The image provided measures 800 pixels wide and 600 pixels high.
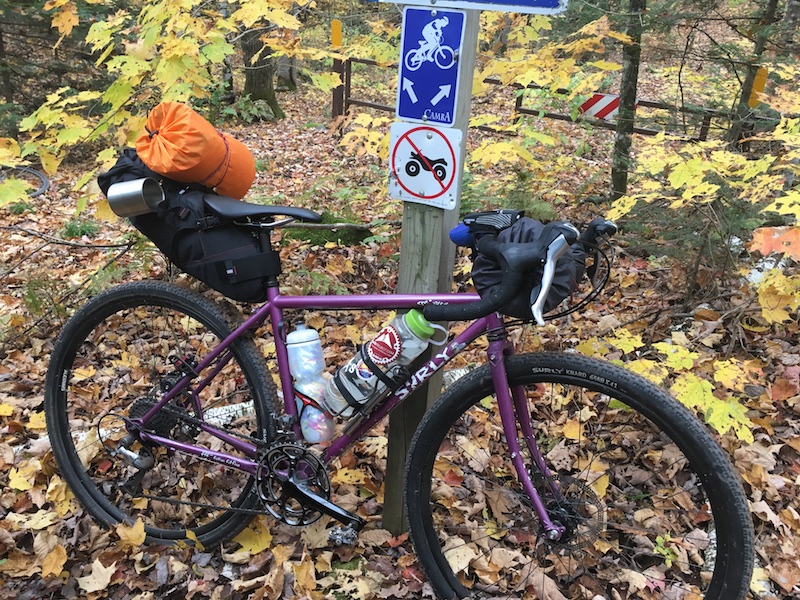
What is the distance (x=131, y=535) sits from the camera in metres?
2.48

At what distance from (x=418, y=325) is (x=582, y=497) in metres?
0.89

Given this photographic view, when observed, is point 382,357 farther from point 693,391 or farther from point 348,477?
point 693,391

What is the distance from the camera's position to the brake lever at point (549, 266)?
1552 mm

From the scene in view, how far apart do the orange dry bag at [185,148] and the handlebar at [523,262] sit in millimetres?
1147

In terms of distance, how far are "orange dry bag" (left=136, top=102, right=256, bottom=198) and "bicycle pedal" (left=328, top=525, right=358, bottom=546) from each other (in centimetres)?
166

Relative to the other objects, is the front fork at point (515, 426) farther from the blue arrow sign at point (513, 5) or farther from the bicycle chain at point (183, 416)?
the bicycle chain at point (183, 416)

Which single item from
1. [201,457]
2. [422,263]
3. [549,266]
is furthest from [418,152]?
[201,457]

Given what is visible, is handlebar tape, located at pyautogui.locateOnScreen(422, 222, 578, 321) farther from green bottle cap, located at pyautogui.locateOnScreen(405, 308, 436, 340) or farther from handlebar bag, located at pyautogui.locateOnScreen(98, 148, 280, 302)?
handlebar bag, located at pyautogui.locateOnScreen(98, 148, 280, 302)

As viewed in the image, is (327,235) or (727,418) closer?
(727,418)

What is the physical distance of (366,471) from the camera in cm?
290

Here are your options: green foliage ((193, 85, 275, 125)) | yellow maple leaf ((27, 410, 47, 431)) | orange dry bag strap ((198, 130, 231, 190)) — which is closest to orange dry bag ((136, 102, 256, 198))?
orange dry bag strap ((198, 130, 231, 190))

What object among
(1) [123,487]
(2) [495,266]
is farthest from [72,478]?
(2) [495,266]

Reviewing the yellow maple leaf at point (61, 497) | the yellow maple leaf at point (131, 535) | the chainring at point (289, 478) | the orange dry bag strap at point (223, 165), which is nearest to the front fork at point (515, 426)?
the chainring at point (289, 478)

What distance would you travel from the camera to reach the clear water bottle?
1938 millimetres
